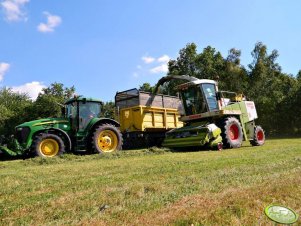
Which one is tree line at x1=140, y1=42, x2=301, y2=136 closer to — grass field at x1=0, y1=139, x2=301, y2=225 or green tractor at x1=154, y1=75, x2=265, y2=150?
A: green tractor at x1=154, y1=75, x2=265, y2=150

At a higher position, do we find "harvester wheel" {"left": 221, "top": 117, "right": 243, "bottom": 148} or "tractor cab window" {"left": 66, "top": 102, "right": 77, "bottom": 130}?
"tractor cab window" {"left": 66, "top": 102, "right": 77, "bottom": 130}

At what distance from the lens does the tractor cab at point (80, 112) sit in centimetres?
1258

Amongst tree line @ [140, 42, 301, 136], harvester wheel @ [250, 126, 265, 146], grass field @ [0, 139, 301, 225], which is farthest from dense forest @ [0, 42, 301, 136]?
grass field @ [0, 139, 301, 225]

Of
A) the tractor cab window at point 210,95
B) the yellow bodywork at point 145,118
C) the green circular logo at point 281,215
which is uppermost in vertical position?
the tractor cab window at point 210,95

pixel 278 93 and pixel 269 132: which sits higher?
pixel 278 93

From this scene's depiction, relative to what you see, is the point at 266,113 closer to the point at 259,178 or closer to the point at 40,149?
the point at 40,149

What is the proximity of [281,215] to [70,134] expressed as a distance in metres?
11.2

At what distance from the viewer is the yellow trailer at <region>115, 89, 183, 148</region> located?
49.6ft

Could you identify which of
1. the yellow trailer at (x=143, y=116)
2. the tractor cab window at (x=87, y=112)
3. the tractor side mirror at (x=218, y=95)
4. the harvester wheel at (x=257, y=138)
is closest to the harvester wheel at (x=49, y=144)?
the tractor cab window at (x=87, y=112)

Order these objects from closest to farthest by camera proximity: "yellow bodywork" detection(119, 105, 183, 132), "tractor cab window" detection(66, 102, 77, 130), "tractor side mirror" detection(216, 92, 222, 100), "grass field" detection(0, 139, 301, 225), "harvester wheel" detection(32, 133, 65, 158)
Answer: "grass field" detection(0, 139, 301, 225), "harvester wheel" detection(32, 133, 65, 158), "tractor cab window" detection(66, 102, 77, 130), "tractor side mirror" detection(216, 92, 222, 100), "yellow bodywork" detection(119, 105, 183, 132)

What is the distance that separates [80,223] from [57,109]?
117 ft

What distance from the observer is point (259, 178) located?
511 cm

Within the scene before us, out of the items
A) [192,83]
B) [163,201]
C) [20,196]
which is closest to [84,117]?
[192,83]

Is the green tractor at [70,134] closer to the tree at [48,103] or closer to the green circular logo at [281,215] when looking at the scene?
the green circular logo at [281,215]
